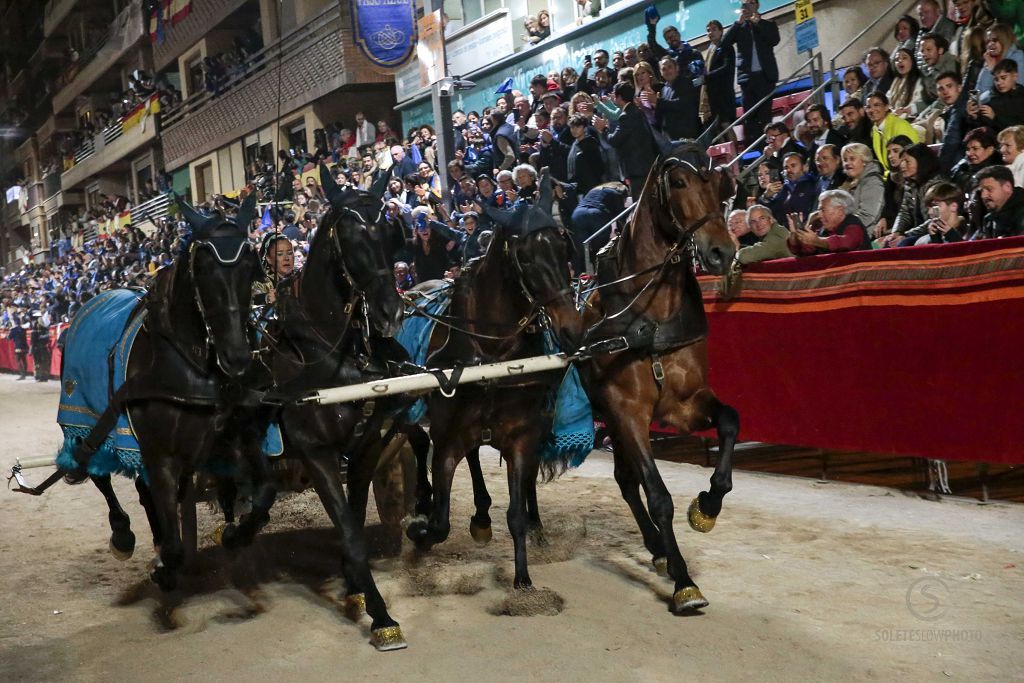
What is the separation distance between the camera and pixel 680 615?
5.09m

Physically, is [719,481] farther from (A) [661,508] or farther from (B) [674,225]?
(B) [674,225]

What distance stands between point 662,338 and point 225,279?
7.38 feet

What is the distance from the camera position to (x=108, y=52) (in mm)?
44281

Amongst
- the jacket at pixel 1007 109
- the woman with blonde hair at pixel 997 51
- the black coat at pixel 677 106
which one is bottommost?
the jacket at pixel 1007 109

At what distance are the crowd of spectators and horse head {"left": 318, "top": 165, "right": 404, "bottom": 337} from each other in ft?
0.60

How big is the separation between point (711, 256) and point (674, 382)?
31.8 inches

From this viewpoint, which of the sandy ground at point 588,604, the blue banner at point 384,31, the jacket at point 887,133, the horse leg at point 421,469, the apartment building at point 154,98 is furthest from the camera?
the apartment building at point 154,98

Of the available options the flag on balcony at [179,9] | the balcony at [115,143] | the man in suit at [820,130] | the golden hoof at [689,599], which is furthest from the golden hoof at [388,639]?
the balcony at [115,143]

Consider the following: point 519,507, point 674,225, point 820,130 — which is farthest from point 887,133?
point 519,507

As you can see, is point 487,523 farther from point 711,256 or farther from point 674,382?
point 711,256

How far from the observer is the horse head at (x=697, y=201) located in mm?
5090

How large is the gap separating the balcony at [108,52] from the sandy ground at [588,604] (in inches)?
1364

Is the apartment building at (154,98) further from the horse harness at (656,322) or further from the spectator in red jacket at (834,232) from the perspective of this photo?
the horse harness at (656,322)

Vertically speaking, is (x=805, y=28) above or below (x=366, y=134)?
below
